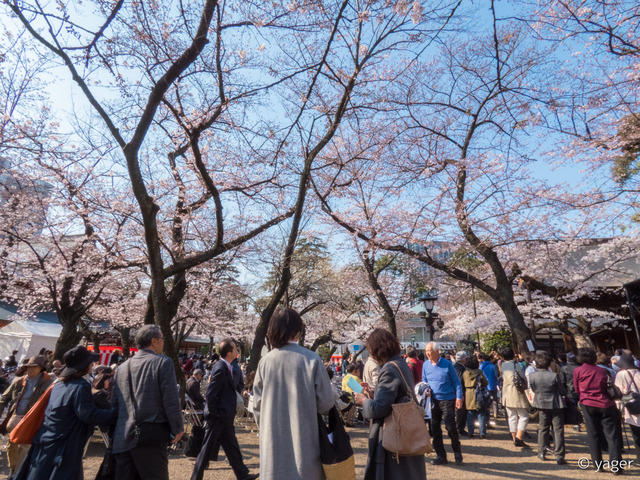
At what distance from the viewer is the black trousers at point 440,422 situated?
5.45 metres

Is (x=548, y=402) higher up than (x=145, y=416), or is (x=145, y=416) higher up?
(x=145, y=416)

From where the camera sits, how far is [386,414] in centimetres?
278

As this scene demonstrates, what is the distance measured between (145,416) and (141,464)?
1.14 feet

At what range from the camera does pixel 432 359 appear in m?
5.70

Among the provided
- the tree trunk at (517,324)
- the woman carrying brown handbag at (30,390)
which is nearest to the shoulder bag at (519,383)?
the tree trunk at (517,324)

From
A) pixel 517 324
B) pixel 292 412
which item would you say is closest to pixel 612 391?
pixel 517 324

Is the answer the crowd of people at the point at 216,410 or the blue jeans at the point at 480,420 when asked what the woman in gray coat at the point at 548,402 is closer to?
the blue jeans at the point at 480,420

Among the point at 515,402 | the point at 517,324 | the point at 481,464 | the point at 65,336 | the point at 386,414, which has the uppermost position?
the point at 517,324

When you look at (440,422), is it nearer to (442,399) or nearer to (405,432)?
(442,399)

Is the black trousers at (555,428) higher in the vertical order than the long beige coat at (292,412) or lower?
lower

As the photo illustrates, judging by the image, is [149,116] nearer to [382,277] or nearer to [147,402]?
[147,402]

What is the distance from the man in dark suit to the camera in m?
4.30

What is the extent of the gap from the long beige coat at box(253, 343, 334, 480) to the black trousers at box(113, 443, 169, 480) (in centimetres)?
104

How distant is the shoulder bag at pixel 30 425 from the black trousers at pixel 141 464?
77cm
